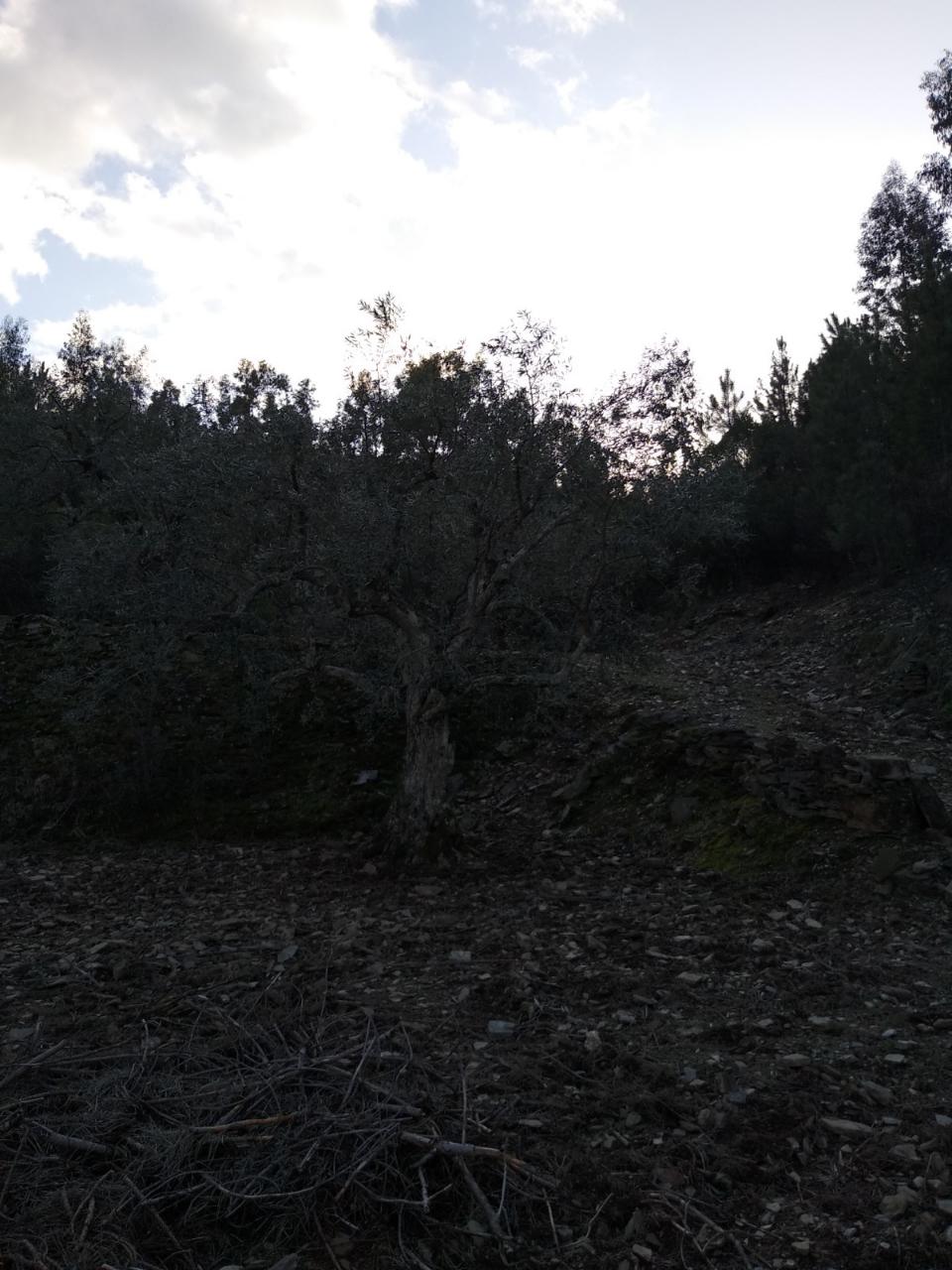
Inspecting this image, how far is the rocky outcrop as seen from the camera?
971 centimetres

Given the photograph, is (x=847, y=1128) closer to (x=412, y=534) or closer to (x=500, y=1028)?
(x=500, y=1028)

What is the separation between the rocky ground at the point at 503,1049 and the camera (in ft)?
13.6

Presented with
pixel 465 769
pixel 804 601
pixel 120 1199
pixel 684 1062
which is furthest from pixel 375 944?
pixel 804 601

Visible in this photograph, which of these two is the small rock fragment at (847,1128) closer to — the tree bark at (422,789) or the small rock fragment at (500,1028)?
the small rock fragment at (500,1028)

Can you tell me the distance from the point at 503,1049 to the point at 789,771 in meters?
5.83

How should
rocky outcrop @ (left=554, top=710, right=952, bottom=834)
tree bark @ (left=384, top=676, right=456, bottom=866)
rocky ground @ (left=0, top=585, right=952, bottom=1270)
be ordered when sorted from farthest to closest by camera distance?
1. tree bark @ (left=384, top=676, right=456, bottom=866)
2. rocky outcrop @ (left=554, top=710, right=952, bottom=834)
3. rocky ground @ (left=0, top=585, right=952, bottom=1270)

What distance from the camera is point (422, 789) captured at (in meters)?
11.0

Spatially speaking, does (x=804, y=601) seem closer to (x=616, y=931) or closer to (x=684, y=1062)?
(x=616, y=931)

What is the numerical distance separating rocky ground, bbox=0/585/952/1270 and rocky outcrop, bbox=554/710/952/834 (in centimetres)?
22

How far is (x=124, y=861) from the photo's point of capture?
1221 centimetres

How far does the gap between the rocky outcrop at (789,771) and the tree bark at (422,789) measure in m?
2.26

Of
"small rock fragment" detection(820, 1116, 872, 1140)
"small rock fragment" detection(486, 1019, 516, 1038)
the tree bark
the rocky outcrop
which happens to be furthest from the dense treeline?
"small rock fragment" detection(820, 1116, 872, 1140)

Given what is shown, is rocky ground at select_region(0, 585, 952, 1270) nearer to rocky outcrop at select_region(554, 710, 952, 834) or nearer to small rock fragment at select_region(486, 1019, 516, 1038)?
small rock fragment at select_region(486, 1019, 516, 1038)

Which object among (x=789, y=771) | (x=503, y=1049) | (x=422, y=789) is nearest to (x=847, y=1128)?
(x=503, y=1049)
